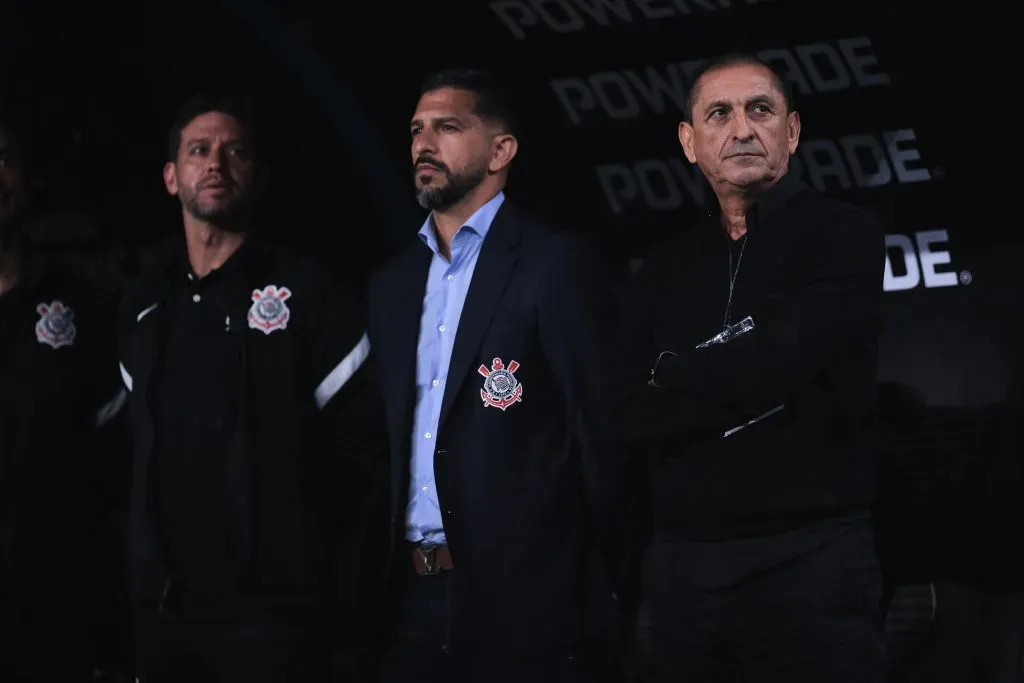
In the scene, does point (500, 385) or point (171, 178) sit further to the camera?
point (171, 178)

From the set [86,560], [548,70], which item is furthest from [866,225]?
[86,560]

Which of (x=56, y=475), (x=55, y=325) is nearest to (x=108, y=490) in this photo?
(x=56, y=475)

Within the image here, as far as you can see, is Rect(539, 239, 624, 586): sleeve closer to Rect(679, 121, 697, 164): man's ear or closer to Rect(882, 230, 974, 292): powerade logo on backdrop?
Rect(679, 121, 697, 164): man's ear

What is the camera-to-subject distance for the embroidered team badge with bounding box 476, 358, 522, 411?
2914 mm

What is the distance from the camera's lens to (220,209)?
10.9 ft

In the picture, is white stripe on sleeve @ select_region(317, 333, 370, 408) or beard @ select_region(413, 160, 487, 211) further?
white stripe on sleeve @ select_region(317, 333, 370, 408)

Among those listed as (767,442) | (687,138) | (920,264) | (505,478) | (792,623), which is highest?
(687,138)

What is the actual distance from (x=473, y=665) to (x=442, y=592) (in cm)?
16

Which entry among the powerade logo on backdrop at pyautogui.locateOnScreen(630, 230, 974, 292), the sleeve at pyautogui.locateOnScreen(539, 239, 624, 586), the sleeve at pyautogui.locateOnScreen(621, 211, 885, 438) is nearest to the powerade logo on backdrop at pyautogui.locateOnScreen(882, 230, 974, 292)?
the powerade logo on backdrop at pyautogui.locateOnScreen(630, 230, 974, 292)

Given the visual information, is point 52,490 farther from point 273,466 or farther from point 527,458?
point 527,458

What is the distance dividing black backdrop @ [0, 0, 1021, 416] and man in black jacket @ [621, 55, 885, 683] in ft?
1.14

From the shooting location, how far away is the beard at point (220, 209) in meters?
3.32

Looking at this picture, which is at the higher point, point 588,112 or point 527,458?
point 588,112

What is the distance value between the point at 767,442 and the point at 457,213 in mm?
921
